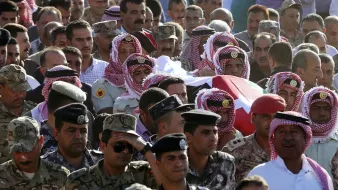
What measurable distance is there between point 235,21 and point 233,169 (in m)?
9.83

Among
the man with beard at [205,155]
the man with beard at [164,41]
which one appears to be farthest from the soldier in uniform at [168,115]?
the man with beard at [164,41]

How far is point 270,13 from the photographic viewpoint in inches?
752

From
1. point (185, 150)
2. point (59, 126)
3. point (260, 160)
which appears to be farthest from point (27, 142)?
point (260, 160)

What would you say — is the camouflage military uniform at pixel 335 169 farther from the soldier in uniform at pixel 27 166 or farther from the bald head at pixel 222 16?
the bald head at pixel 222 16

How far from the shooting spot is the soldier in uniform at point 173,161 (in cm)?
1008

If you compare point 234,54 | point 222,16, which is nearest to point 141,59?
point 234,54

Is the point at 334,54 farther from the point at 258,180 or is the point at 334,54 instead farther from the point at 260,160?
the point at 258,180

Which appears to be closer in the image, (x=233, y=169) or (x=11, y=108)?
(x=233, y=169)

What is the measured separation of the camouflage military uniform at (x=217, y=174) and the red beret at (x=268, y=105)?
1.11m

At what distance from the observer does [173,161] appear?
33.2 ft

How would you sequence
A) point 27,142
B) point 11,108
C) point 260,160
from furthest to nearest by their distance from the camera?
point 11,108
point 260,160
point 27,142

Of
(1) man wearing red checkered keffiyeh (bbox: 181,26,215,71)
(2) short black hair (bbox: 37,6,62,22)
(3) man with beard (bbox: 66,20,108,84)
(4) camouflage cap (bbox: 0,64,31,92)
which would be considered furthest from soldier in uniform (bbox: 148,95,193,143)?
(2) short black hair (bbox: 37,6,62,22)

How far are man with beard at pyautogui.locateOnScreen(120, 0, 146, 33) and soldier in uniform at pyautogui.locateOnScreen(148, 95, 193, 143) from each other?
493cm

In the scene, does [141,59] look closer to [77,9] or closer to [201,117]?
[201,117]
